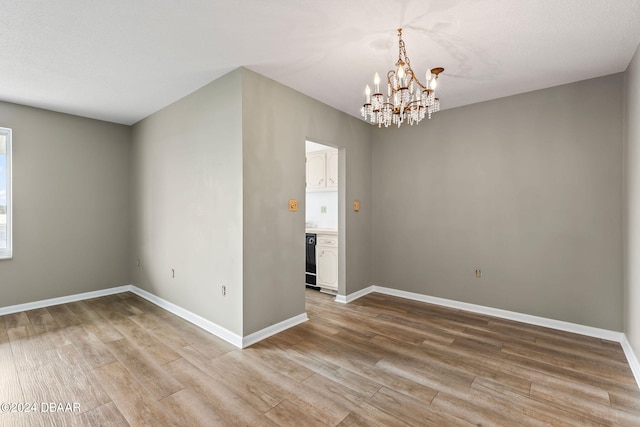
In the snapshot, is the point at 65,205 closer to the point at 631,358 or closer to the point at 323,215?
the point at 323,215

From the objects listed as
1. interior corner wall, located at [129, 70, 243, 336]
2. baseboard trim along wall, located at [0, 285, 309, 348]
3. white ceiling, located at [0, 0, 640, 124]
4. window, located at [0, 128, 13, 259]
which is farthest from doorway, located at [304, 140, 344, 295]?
window, located at [0, 128, 13, 259]

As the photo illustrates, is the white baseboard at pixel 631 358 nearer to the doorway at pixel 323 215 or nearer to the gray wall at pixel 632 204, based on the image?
the gray wall at pixel 632 204

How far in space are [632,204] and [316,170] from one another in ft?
13.0

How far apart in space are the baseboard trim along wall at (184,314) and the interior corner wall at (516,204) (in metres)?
2.07

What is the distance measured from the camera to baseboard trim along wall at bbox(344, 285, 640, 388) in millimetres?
2753

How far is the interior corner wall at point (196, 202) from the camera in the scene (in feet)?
10.00

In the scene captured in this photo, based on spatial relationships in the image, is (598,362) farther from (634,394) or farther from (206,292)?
(206,292)

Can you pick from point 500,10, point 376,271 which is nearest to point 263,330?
point 376,271

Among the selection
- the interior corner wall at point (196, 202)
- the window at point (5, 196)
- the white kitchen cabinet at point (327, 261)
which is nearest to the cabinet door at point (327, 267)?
the white kitchen cabinet at point (327, 261)

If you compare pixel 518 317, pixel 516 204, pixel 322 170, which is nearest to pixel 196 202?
pixel 322 170

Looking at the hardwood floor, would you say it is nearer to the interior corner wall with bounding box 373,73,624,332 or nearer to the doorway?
the interior corner wall with bounding box 373,73,624,332

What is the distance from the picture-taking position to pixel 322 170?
533 cm

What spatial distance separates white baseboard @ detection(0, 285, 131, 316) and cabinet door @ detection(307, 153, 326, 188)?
3.49 m

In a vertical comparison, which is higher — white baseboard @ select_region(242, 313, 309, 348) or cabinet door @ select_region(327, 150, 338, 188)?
cabinet door @ select_region(327, 150, 338, 188)
